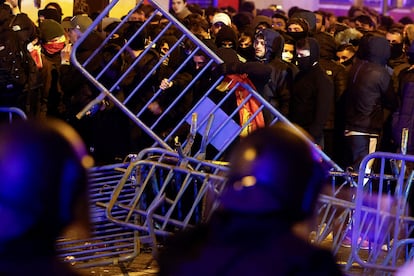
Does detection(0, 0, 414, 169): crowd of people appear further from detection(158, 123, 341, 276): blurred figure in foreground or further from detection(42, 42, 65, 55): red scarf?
detection(158, 123, 341, 276): blurred figure in foreground

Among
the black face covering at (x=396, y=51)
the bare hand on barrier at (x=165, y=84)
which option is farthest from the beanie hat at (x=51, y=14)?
the black face covering at (x=396, y=51)

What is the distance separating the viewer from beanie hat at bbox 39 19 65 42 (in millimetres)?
10797

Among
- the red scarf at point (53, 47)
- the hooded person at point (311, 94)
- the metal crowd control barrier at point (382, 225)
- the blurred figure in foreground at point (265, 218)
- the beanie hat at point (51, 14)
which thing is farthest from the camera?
the beanie hat at point (51, 14)

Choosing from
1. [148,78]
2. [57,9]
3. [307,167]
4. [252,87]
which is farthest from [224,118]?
[307,167]

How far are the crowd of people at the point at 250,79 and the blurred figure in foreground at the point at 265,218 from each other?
554cm

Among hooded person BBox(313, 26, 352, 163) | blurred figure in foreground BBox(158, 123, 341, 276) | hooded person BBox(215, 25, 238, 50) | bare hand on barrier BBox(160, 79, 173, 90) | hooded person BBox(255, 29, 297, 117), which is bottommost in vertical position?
hooded person BBox(313, 26, 352, 163)

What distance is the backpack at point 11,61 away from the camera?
9594 millimetres

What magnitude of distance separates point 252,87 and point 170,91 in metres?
0.81

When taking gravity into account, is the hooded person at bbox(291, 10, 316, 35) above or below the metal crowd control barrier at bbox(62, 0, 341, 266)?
below

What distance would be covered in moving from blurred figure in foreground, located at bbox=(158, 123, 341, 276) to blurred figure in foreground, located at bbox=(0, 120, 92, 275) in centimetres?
45

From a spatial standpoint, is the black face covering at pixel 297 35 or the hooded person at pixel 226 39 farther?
the black face covering at pixel 297 35

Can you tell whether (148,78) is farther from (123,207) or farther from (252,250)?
(252,250)

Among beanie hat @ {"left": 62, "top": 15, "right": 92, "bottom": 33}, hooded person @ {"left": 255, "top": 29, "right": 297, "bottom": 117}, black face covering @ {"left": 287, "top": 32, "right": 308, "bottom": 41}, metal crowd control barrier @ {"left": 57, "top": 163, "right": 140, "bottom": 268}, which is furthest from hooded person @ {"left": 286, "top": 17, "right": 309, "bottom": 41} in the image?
metal crowd control barrier @ {"left": 57, "top": 163, "right": 140, "bottom": 268}

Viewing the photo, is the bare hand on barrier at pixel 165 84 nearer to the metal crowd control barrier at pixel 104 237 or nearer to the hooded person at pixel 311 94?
the metal crowd control barrier at pixel 104 237
